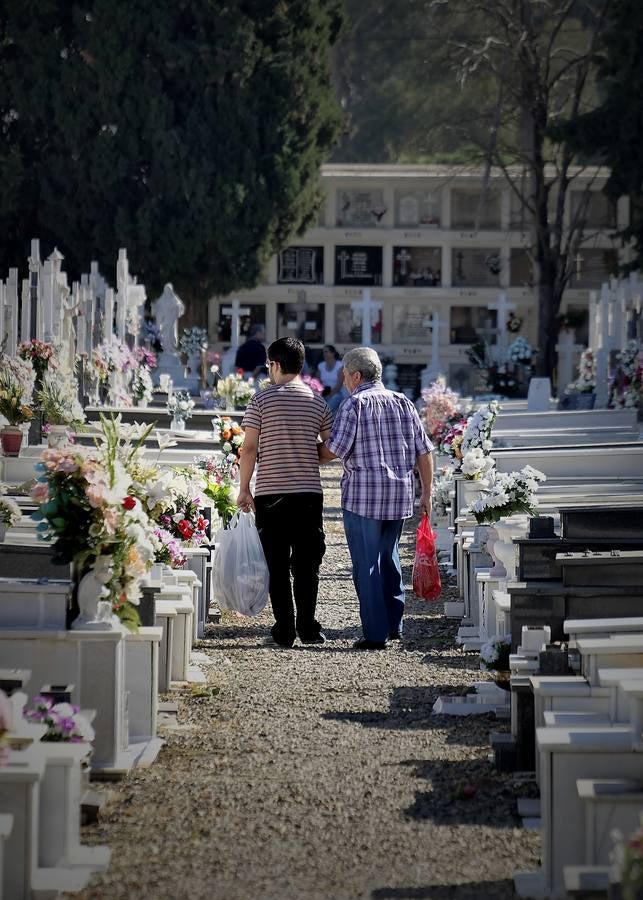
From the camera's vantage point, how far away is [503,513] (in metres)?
9.50

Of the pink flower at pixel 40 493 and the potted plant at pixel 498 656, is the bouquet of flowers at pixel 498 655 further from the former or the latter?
the pink flower at pixel 40 493

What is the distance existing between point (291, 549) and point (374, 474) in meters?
0.63

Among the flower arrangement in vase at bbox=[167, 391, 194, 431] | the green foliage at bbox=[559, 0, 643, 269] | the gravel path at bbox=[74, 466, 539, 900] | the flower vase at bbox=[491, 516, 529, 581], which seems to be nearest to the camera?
the gravel path at bbox=[74, 466, 539, 900]

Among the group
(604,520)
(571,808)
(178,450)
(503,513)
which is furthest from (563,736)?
(178,450)

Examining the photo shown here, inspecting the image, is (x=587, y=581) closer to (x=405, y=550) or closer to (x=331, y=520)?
(x=405, y=550)

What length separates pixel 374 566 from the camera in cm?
859

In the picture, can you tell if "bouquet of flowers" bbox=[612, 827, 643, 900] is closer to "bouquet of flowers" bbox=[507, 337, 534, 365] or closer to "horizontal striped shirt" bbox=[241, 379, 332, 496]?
"horizontal striped shirt" bbox=[241, 379, 332, 496]

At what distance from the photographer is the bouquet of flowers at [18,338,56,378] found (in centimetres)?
1501

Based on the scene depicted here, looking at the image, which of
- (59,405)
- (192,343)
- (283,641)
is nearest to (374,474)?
(283,641)

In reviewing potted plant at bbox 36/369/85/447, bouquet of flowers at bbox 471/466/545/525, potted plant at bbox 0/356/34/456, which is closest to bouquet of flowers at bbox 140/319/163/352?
potted plant at bbox 36/369/85/447

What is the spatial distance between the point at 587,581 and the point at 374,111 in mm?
42463

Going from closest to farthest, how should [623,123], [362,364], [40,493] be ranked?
[40,493] < [362,364] < [623,123]

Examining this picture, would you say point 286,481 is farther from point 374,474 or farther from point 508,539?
point 508,539

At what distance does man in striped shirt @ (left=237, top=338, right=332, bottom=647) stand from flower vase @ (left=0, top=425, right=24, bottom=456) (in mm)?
4015
